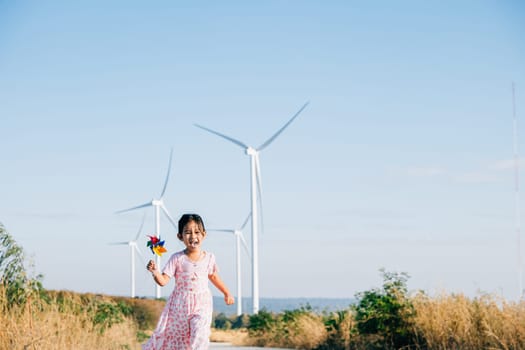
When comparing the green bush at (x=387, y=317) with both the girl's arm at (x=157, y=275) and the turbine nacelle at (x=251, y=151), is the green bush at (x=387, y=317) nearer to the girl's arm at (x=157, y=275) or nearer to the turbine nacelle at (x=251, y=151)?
the girl's arm at (x=157, y=275)

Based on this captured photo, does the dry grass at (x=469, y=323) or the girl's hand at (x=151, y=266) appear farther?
the dry grass at (x=469, y=323)

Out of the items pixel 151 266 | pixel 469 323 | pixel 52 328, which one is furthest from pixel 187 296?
pixel 469 323

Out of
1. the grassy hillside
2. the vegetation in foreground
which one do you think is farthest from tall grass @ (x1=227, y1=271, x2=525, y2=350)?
the grassy hillside

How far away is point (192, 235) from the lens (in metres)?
8.16

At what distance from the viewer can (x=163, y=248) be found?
8125 millimetres

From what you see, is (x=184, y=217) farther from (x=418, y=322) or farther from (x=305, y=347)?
(x=305, y=347)

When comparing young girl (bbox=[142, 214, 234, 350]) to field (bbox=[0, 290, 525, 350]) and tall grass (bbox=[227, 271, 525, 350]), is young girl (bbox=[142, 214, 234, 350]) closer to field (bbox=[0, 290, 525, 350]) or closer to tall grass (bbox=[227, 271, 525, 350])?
field (bbox=[0, 290, 525, 350])

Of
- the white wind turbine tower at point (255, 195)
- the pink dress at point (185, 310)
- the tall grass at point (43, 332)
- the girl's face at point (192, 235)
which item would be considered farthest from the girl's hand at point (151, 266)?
the white wind turbine tower at point (255, 195)

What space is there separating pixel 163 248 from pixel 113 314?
10.6m

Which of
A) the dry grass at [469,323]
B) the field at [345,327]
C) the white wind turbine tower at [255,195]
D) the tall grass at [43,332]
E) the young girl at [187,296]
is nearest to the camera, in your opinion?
the young girl at [187,296]

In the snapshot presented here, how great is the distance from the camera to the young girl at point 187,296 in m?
7.98

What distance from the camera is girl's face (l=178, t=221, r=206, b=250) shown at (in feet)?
26.7

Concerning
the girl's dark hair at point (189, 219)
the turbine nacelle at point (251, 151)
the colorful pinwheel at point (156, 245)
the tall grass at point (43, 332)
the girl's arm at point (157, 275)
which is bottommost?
the tall grass at point (43, 332)

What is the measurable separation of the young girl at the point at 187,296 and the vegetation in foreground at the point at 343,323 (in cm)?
205
